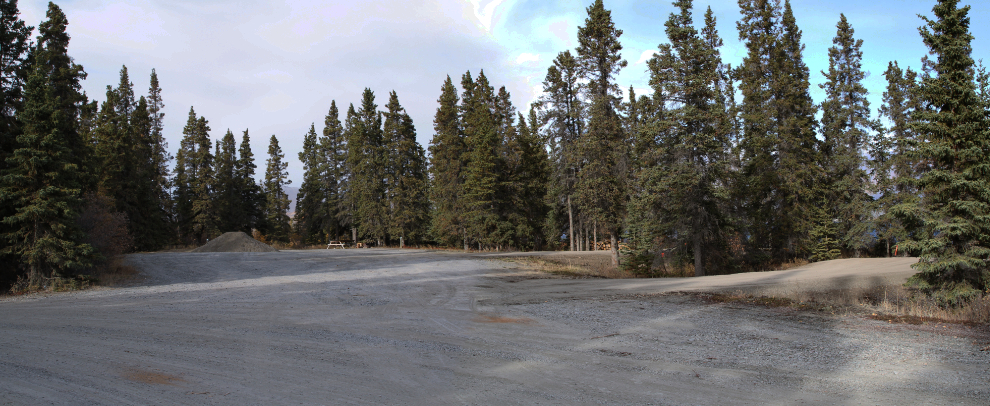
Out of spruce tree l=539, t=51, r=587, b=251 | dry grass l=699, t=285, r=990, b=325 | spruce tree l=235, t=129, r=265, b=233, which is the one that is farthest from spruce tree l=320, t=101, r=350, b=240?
dry grass l=699, t=285, r=990, b=325

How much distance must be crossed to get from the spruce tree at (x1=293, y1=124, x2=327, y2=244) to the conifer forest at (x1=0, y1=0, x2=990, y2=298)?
2.32 ft

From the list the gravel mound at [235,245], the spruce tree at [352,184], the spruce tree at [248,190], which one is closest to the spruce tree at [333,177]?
the spruce tree at [352,184]

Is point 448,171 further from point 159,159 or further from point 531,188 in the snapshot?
point 159,159

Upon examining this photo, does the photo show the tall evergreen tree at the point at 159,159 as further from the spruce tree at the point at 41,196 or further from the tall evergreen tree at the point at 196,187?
the spruce tree at the point at 41,196

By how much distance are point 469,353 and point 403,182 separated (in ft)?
134

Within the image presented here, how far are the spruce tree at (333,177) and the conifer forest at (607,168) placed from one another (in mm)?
348

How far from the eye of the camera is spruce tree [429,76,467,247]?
139ft

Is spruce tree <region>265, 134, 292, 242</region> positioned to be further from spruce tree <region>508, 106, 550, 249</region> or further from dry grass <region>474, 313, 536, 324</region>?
dry grass <region>474, 313, 536, 324</region>

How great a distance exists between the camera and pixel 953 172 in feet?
37.4

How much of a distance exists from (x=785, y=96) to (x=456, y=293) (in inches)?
1100

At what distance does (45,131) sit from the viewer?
16.4 metres

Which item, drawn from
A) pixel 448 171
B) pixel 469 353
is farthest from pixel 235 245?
pixel 469 353

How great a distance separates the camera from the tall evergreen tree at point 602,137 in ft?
85.3

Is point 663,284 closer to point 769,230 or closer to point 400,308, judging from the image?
point 400,308
